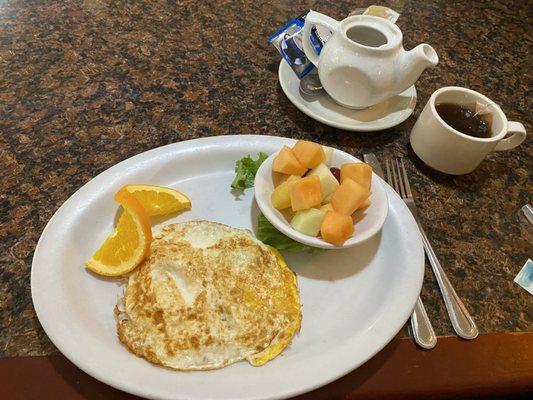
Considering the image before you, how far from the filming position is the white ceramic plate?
1.00 meters

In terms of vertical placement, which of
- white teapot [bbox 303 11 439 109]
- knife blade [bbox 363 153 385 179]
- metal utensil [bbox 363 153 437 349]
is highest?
white teapot [bbox 303 11 439 109]

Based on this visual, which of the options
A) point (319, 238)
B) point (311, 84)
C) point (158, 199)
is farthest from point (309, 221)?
point (311, 84)

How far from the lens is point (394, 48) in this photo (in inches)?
61.4

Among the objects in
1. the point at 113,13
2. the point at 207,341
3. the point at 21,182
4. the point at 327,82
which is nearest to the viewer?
the point at 207,341

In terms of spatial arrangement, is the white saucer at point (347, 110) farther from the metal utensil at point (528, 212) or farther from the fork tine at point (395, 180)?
the metal utensil at point (528, 212)

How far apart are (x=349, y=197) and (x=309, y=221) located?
0.42 feet

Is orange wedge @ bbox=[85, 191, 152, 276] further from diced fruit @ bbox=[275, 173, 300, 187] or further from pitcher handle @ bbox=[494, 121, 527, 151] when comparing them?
pitcher handle @ bbox=[494, 121, 527, 151]

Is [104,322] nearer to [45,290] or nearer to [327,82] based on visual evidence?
[45,290]

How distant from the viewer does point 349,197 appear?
122cm

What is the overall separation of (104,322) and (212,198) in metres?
0.50

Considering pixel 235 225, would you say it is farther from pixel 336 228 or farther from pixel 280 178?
pixel 336 228

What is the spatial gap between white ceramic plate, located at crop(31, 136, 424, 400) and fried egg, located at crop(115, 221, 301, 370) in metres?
0.03

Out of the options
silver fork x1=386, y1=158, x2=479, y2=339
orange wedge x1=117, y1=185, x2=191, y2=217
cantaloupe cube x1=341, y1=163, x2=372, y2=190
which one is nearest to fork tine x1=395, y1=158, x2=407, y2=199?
silver fork x1=386, y1=158, x2=479, y2=339

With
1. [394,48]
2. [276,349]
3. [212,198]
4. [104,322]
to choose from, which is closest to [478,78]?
[394,48]
